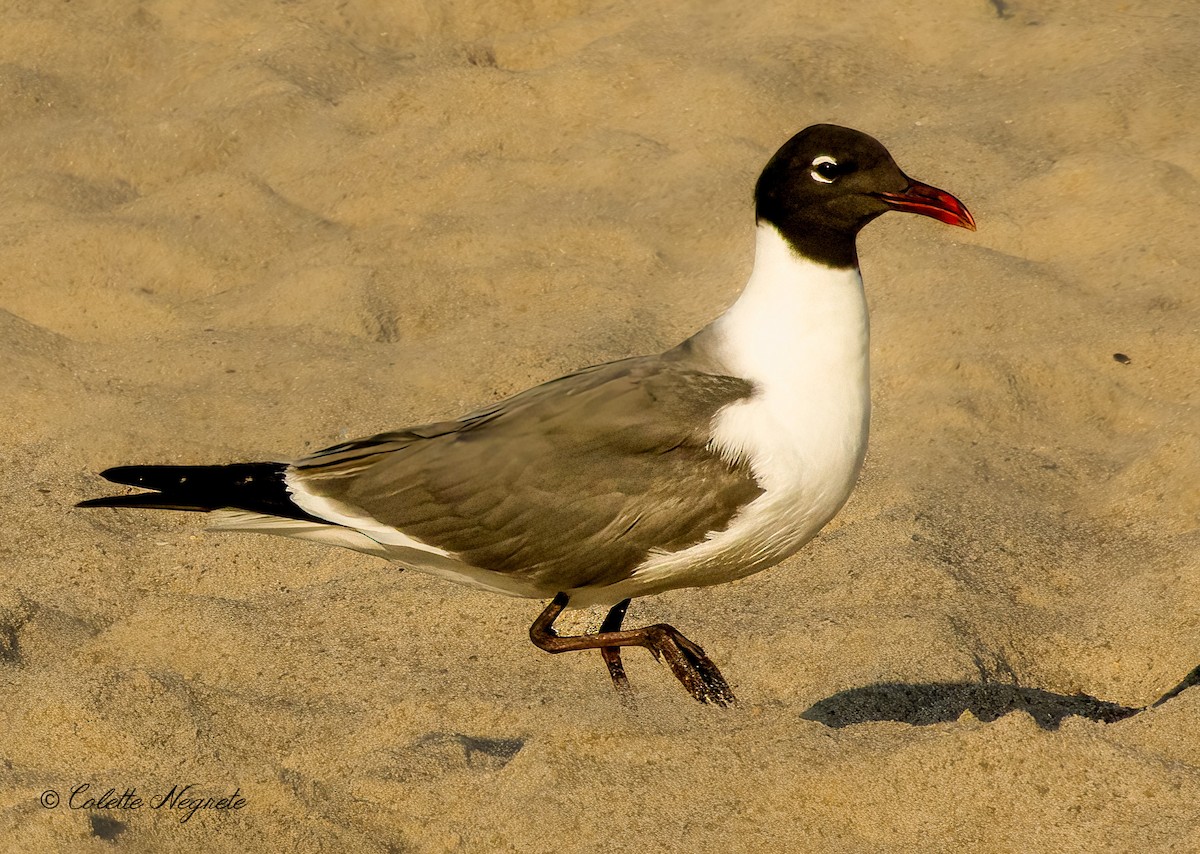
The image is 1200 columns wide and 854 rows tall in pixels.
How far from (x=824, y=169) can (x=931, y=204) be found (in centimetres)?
30

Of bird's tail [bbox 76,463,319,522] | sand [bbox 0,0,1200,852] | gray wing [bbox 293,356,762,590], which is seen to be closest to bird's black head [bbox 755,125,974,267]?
gray wing [bbox 293,356,762,590]

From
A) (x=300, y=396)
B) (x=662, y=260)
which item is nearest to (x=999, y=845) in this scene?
(x=300, y=396)

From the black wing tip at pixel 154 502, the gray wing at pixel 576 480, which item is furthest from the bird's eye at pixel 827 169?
the black wing tip at pixel 154 502

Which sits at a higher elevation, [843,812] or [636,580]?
[636,580]

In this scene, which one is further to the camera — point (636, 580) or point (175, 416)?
point (175, 416)

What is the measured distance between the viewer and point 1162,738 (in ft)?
11.6

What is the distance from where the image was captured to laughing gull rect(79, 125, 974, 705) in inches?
145

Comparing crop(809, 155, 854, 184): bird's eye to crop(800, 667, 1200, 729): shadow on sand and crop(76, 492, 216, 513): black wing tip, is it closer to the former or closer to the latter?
crop(800, 667, 1200, 729): shadow on sand

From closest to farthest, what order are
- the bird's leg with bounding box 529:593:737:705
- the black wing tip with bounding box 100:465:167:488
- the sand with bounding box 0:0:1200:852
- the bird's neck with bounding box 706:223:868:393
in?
the sand with bounding box 0:0:1200:852, the bird's neck with bounding box 706:223:868:393, the bird's leg with bounding box 529:593:737:705, the black wing tip with bounding box 100:465:167:488

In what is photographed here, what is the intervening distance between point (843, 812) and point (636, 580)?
799 mm

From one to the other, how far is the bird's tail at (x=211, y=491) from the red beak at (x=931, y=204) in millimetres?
1698

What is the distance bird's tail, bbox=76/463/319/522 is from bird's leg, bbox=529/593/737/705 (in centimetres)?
66

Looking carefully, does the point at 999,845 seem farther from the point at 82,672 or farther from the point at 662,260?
the point at 662,260


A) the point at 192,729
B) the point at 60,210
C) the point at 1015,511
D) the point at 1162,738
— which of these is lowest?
the point at 1015,511
